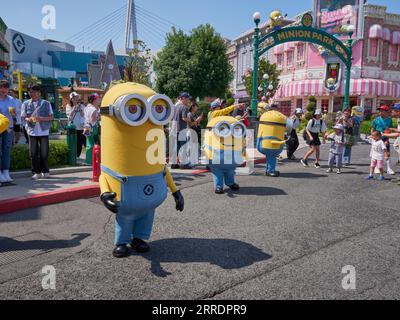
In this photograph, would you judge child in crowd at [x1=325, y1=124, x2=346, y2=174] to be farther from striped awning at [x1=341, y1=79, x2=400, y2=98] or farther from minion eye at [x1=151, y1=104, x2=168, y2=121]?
striped awning at [x1=341, y1=79, x2=400, y2=98]

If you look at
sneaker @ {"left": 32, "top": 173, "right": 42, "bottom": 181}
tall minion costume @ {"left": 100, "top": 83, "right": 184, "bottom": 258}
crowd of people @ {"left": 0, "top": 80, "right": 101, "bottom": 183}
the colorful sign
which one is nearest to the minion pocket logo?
tall minion costume @ {"left": 100, "top": 83, "right": 184, "bottom": 258}

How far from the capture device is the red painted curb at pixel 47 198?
203 inches

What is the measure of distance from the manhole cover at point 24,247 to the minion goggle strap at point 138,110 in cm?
164

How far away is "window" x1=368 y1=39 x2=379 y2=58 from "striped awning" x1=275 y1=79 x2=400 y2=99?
7.91 feet

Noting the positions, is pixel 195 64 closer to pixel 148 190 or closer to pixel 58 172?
pixel 58 172

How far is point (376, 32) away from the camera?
27.9m

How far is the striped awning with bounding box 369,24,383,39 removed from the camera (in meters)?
28.0

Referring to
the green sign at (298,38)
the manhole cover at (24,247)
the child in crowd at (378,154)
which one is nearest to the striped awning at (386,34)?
the green sign at (298,38)

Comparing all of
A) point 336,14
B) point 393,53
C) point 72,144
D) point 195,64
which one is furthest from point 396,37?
point 72,144

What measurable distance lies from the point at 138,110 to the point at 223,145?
2.94 meters

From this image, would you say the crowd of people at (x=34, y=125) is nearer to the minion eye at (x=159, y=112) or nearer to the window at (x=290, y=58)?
the minion eye at (x=159, y=112)
